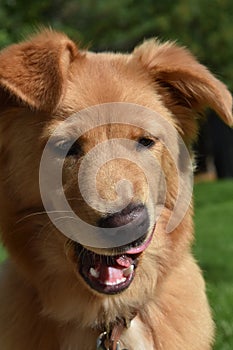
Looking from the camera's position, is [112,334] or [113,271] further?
[112,334]

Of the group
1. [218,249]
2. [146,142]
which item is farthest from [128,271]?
[218,249]

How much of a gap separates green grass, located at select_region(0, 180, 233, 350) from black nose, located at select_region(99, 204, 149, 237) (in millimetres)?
2395

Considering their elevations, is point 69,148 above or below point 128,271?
above

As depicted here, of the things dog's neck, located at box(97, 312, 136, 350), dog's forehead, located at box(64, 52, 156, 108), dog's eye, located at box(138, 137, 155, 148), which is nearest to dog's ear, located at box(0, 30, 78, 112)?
dog's forehead, located at box(64, 52, 156, 108)

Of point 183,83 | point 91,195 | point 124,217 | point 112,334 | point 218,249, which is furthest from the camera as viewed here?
point 218,249

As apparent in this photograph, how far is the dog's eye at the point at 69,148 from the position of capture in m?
3.81

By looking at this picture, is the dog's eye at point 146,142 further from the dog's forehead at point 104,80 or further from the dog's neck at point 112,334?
the dog's neck at point 112,334

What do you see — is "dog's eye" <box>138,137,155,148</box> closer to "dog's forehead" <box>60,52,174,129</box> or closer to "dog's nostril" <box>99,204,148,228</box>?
"dog's forehead" <box>60,52,174,129</box>

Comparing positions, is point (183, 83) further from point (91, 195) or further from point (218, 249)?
point (218, 249)

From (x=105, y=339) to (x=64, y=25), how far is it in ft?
59.9

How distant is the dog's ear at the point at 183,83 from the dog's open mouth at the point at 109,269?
36.1 inches

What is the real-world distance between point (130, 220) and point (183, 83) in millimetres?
1163

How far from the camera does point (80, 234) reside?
367cm

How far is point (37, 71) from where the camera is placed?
12.1 ft
